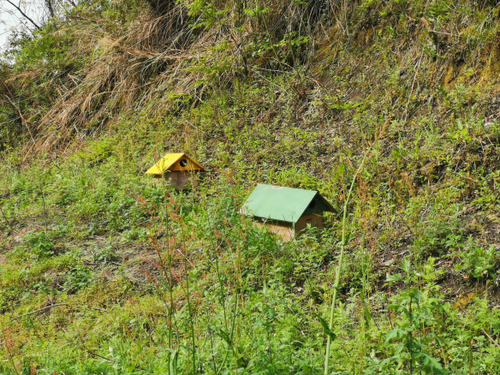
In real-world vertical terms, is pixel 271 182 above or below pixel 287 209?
below

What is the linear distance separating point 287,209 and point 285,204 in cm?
7

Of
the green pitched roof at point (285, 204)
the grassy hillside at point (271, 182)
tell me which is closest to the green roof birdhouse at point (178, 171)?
the grassy hillside at point (271, 182)

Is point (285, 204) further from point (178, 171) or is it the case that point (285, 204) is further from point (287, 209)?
point (178, 171)

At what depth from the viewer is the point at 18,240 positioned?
539 centimetres

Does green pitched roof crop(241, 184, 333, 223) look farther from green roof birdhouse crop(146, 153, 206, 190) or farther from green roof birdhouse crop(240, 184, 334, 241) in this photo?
green roof birdhouse crop(146, 153, 206, 190)

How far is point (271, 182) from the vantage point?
511cm

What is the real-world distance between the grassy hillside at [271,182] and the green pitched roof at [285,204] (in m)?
0.20

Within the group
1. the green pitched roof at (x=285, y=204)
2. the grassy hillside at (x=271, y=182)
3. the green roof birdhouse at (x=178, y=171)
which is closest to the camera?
the grassy hillside at (x=271, y=182)

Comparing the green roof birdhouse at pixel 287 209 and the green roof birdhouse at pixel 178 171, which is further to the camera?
the green roof birdhouse at pixel 178 171

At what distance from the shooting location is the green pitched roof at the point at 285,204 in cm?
376

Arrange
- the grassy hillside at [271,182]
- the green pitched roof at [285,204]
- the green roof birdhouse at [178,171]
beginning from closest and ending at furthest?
the grassy hillside at [271,182]
the green pitched roof at [285,204]
the green roof birdhouse at [178,171]

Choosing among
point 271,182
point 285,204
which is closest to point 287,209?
point 285,204

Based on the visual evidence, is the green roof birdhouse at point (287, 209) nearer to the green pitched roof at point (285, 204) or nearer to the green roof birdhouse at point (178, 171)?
the green pitched roof at point (285, 204)

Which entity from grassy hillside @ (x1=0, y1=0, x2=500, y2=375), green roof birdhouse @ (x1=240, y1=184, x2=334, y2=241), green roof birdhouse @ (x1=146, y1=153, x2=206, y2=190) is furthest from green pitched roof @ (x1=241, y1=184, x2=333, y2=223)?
green roof birdhouse @ (x1=146, y1=153, x2=206, y2=190)
